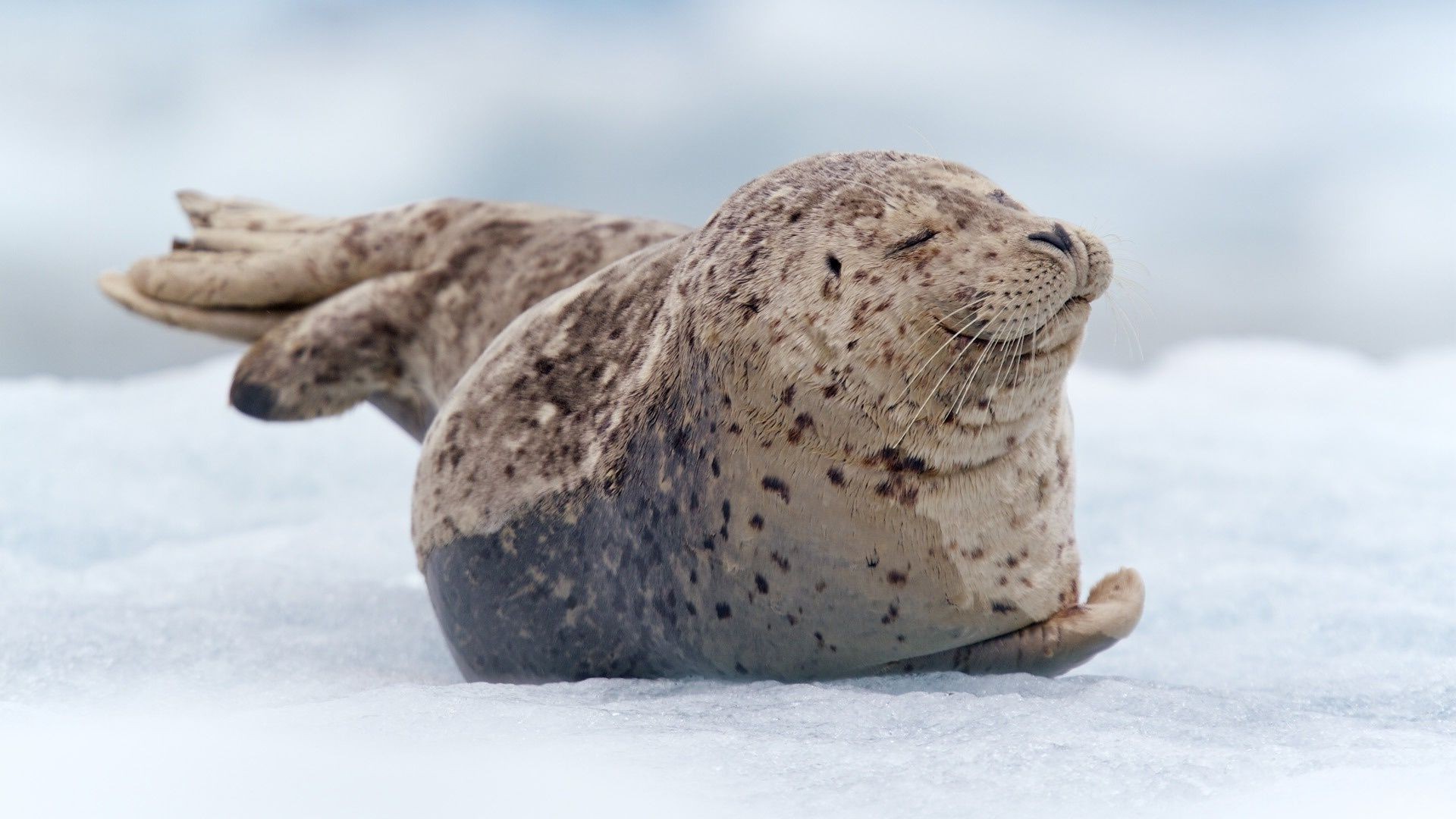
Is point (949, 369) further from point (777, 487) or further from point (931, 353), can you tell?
point (777, 487)

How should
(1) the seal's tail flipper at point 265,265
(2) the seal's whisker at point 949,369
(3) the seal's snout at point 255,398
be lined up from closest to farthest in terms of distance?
(2) the seal's whisker at point 949,369 → (3) the seal's snout at point 255,398 → (1) the seal's tail flipper at point 265,265

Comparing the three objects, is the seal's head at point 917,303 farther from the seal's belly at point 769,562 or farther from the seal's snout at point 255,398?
the seal's snout at point 255,398

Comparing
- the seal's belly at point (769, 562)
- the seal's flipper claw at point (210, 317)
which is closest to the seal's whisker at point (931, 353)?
the seal's belly at point (769, 562)

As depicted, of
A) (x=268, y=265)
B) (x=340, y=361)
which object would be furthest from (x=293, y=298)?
(x=340, y=361)

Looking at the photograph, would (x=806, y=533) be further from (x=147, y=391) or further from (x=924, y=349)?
(x=147, y=391)

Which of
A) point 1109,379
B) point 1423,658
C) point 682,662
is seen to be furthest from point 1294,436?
point 682,662

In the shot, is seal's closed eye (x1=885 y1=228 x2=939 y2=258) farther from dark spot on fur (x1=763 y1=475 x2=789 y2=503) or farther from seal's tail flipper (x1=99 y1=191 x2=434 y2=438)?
seal's tail flipper (x1=99 y1=191 x2=434 y2=438)
